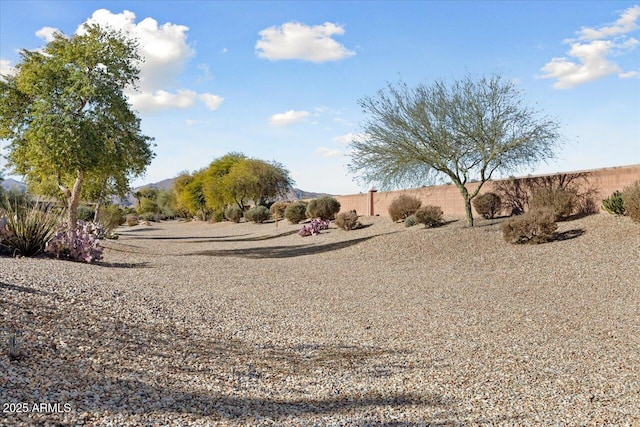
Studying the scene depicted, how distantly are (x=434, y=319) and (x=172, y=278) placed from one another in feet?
20.9

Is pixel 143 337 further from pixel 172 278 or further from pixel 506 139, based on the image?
Result: pixel 506 139

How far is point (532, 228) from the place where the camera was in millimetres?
17875

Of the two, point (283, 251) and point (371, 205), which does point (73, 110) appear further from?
point (371, 205)

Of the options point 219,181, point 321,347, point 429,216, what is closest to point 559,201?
point 429,216

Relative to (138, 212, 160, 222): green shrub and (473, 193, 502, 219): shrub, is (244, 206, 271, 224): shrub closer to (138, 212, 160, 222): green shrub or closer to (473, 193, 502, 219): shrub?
(473, 193, 502, 219): shrub

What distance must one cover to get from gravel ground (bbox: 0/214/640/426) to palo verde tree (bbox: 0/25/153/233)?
221 inches

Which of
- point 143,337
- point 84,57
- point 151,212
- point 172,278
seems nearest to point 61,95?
point 84,57

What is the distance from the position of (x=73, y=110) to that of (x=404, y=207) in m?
15.7

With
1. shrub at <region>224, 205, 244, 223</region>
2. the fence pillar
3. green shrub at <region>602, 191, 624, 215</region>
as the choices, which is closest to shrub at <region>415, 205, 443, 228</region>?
green shrub at <region>602, 191, 624, 215</region>

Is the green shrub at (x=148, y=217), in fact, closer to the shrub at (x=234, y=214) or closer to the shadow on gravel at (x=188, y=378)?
the shrub at (x=234, y=214)

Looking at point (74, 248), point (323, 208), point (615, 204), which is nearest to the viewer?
point (74, 248)

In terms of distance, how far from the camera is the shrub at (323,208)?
117ft

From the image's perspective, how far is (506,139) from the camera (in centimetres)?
2302

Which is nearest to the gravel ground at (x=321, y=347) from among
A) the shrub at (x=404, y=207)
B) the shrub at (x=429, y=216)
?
the shrub at (x=429, y=216)
